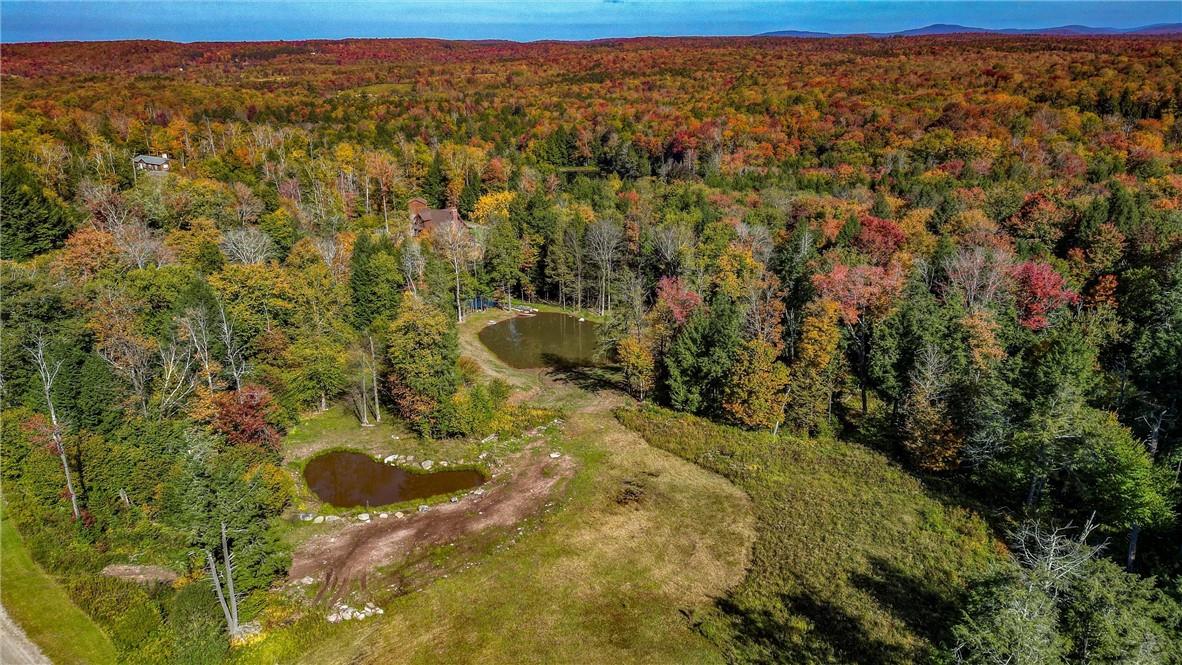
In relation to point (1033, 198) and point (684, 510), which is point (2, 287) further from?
point (1033, 198)

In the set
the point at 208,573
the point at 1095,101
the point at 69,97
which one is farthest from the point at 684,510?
the point at 69,97

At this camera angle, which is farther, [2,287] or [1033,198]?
[1033,198]

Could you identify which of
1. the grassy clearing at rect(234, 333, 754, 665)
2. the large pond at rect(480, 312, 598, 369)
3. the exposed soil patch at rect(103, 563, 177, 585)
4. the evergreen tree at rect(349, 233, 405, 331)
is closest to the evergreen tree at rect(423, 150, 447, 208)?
the large pond at rect(480, 312, 598, 369)

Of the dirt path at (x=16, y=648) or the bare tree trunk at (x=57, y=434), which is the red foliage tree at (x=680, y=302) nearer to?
the bare tree trunk at (x=57, y=434)

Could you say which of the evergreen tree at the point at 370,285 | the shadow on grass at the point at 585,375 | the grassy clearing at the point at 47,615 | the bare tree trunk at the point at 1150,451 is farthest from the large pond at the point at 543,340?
the bare tree trunk at the point at 1150,451

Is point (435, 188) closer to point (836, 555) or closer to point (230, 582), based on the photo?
point (230, 582)

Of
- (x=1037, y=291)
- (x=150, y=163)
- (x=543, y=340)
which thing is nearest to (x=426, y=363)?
(x=543, y=340)
